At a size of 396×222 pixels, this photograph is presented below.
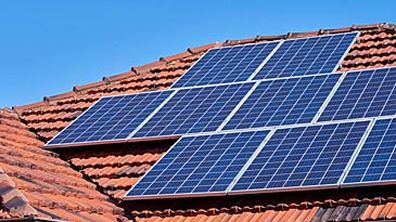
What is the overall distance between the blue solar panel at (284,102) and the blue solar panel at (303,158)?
1.85 ft

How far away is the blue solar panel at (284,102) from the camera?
1463cm

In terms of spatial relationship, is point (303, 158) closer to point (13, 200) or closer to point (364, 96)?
point (364, 96)

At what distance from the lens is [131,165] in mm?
14727

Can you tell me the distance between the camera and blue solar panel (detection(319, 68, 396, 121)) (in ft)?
46.2

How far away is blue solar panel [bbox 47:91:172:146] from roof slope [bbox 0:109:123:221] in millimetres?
521

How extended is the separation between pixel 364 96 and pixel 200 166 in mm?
2686

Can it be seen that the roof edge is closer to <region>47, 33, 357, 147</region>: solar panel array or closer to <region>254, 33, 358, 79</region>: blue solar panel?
<region>47, 33, 357, 147</region>: solar panel array

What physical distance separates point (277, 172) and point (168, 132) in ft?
8.60

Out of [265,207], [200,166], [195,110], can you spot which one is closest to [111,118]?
[195,110]

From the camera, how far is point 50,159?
15.1 m

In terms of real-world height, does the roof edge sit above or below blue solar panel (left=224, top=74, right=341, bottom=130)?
below

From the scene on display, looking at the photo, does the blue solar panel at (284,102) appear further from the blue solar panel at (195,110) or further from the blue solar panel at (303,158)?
the blue solar panel at (303,158)

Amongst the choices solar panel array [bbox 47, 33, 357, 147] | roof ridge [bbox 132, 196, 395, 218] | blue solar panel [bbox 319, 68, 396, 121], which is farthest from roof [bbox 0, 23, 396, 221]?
blue solar panel [bbox 319, 68, 396, 121]

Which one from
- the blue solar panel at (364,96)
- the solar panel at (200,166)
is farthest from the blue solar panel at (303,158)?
the blue solar panel at (364,96)
